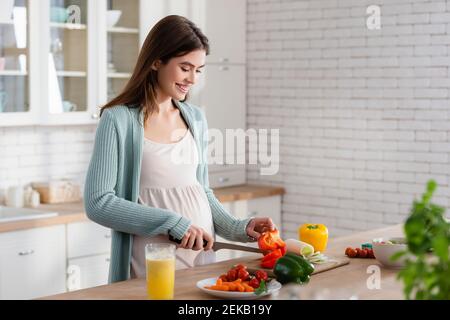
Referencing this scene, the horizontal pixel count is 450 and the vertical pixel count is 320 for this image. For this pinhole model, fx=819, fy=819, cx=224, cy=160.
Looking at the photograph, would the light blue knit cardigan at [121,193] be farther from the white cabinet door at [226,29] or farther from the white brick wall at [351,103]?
the white cabinet door at [226,29]

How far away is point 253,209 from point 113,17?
1690 mm

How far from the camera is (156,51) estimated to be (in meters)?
3.08

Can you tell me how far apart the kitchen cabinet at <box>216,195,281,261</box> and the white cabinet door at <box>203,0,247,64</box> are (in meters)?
1.05

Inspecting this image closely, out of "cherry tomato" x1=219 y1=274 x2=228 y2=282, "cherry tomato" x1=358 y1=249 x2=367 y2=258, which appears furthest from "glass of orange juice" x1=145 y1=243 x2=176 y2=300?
"cherry tomato" x1=358 y1=249 x2=367 y2=258

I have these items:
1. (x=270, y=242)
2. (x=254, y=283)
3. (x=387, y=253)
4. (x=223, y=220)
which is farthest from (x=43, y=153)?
(x=254, y=283)

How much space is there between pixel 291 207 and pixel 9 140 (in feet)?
6.95

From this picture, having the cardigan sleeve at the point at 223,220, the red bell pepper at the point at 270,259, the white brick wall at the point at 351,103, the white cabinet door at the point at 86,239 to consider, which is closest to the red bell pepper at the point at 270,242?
the red bell pepper at the point at 270,259

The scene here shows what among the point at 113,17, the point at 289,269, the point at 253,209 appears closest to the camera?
the point at 289,269

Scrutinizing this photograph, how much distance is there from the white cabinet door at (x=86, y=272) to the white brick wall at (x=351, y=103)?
1.68 metres

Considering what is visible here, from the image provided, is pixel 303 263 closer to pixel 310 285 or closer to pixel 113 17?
pixel 310 285

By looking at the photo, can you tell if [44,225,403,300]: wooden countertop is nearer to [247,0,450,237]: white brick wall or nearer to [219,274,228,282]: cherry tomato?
[219,274,228,282]: cherry tomato

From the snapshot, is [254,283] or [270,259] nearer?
[254,283]

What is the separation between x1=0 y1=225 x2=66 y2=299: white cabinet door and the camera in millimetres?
4340
